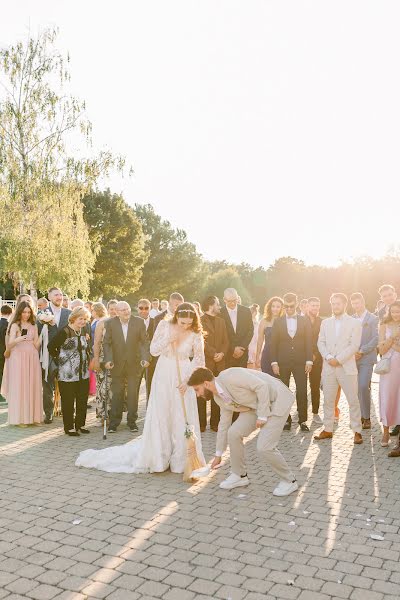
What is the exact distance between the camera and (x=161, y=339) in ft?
25.5

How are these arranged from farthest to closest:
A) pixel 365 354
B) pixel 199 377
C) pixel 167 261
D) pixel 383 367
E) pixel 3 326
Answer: pixel 167 261 < pixel 3 326 < pixel 365 354 < pixel 383 367 < pixel 199 377

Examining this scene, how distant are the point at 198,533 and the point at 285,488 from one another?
148cm

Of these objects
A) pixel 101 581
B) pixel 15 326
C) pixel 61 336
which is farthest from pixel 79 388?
pixel 101 581

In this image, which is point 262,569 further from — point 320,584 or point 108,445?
point 108,445

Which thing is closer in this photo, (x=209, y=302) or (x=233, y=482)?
(x=233, y=482)

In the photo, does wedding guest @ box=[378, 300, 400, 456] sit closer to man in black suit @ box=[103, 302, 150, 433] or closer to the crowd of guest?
the crowd of guest

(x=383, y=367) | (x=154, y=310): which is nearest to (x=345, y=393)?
(x=383, y=367)

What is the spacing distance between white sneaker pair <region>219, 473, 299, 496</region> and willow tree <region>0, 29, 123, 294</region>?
70.0 ft

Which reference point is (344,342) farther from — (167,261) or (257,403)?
(167,261)

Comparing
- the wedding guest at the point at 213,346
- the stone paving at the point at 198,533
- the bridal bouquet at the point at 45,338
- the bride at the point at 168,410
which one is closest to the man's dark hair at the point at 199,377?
the bride at the point at 168,410

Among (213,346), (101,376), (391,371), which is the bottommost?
(101,376)

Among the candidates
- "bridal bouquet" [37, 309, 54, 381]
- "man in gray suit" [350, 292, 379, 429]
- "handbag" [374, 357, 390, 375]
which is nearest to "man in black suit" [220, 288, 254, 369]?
"man in gray suit" [350, 292, 379, 429]

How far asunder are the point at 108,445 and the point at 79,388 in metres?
1.35

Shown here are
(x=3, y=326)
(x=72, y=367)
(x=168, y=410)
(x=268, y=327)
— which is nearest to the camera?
(x=168, y=410)
